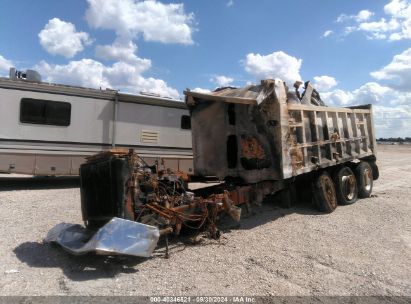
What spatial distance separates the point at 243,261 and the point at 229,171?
3.06 meters

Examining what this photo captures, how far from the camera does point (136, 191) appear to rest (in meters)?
5.68

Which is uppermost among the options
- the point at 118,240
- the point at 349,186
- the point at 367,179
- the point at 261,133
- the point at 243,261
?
the point at 261,133

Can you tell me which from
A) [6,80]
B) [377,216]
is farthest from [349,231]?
[6,80]

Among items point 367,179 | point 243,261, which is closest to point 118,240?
point 243,261

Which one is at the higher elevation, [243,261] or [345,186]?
[345,186]

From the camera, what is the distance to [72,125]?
12.1m

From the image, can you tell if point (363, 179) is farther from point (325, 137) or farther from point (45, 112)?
point (45, 112)

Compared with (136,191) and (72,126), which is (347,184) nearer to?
(136,191)

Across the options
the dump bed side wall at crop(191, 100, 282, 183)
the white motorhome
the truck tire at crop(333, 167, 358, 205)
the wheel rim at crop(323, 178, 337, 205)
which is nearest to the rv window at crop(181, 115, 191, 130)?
the white motorhome

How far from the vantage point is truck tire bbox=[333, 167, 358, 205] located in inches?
390

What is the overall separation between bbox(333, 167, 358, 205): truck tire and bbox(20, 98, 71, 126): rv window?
7.95m

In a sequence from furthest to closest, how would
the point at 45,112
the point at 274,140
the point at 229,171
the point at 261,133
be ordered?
the point at 45,112 < the point at 229,171 < the point at 261,133 < the point at 274,140

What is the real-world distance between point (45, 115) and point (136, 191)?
23.7ft

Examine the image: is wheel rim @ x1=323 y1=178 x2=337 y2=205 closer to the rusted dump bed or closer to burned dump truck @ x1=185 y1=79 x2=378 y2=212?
burned dump truck @ x1=185 y1=79 x2=378 y2=212
